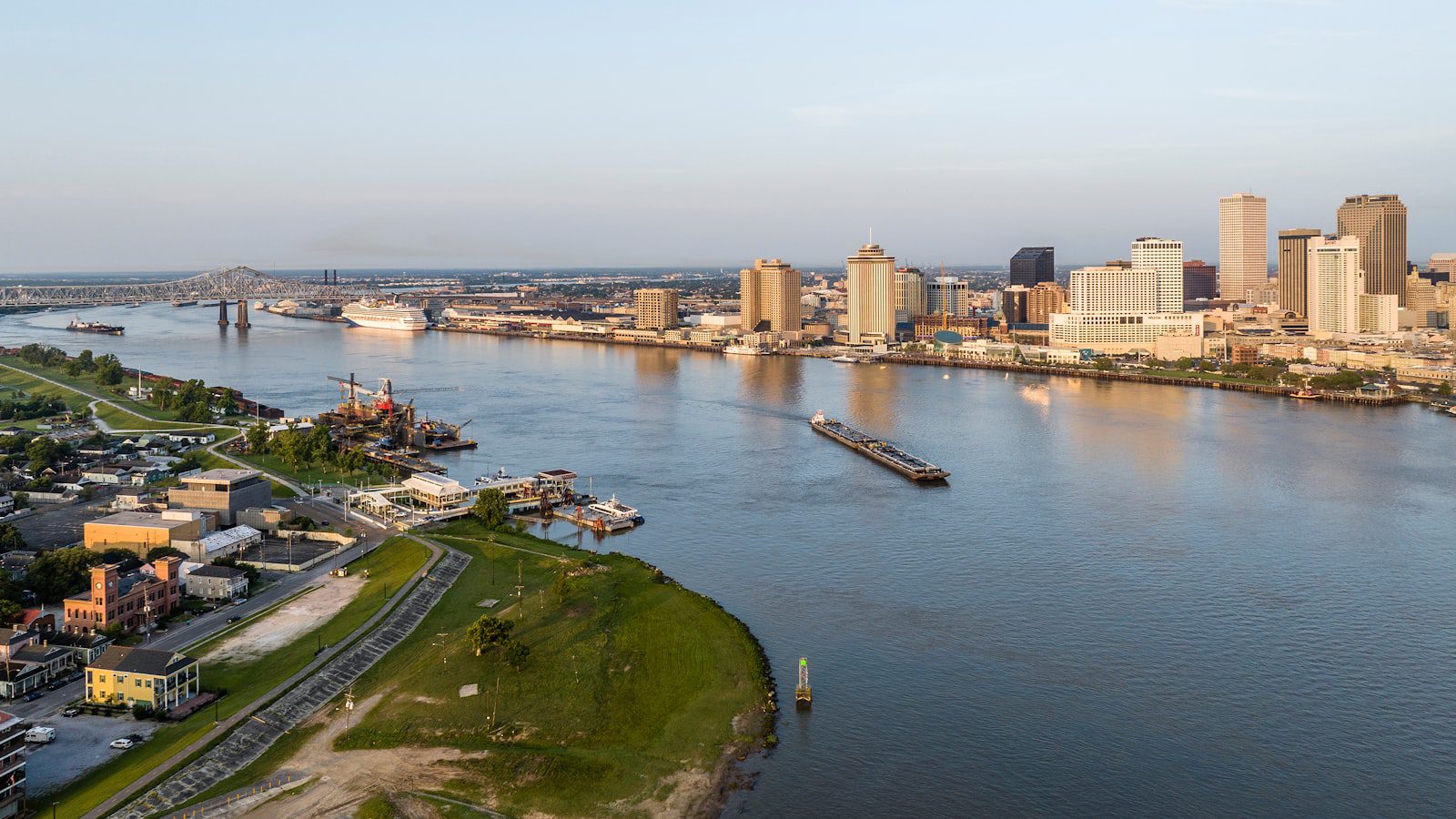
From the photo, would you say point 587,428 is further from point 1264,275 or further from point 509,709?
point 1264,275

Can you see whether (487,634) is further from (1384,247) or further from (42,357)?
(1384,247)

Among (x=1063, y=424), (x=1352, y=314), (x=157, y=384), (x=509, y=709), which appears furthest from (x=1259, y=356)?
(x=509, y=709)

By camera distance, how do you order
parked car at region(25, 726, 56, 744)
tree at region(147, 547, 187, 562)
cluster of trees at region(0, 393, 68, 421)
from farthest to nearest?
1. cluster of trees at region(0, 393, 68, 421)
2. tree at region(147, 547, 187, 562)
3. parked car at region(25, 726, 56, 744)

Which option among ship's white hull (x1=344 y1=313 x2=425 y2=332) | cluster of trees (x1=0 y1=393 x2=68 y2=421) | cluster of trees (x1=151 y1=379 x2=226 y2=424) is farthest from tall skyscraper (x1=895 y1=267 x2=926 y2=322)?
cluster of trees (x1=0 y1=393 x2=68 y2=421)

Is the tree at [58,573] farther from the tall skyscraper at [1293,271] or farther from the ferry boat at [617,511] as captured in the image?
the tall skyscraper at [1293,271]

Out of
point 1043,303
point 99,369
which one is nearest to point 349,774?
point 99,369

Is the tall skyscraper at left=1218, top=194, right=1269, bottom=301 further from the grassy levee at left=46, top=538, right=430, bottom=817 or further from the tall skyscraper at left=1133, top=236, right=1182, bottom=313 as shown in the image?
the grassy levee at left=46, top=538, right=430, bottom=817

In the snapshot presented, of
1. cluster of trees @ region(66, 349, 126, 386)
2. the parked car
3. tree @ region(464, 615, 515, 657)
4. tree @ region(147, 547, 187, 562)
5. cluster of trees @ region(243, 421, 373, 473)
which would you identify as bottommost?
the parked car
